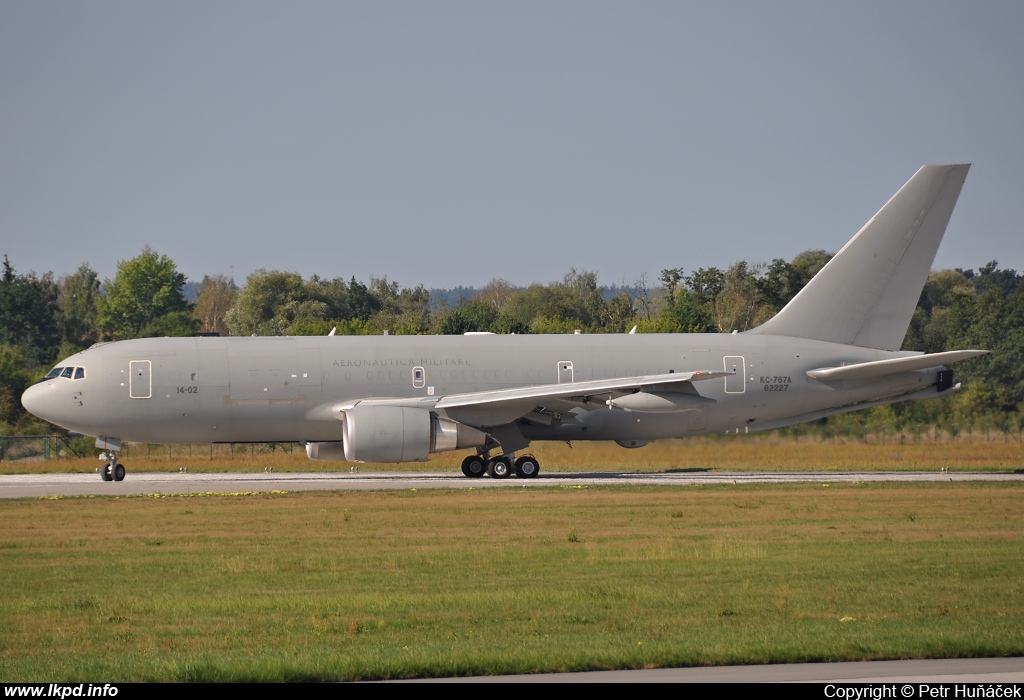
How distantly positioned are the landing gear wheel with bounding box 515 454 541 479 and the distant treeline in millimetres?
10698

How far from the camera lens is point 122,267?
115 meters

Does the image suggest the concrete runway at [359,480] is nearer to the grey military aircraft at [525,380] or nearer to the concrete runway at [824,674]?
the grey military aircraft at [525,380]

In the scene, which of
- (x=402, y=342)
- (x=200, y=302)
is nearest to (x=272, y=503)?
(x=402, y=342)

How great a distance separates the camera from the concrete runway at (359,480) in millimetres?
30000

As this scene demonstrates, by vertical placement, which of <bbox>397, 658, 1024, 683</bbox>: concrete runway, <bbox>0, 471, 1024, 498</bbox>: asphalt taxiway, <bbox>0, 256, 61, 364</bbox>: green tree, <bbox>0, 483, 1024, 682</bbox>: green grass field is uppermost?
<bbox>0, 256, 61, 364</bbox>: green tree

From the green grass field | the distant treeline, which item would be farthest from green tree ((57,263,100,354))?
the green grass field

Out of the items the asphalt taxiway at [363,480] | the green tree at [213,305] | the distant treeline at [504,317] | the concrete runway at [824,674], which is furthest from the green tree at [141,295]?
the concrete runway at [824,674]

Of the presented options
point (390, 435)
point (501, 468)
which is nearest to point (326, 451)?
point (390, 435)

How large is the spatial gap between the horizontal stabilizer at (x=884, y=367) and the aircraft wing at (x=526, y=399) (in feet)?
11.9

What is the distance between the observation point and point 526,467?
3369 cm

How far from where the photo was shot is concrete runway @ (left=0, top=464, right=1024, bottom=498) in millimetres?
30000

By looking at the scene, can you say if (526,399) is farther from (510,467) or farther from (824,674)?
(824,674)

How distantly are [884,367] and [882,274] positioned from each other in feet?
9.73

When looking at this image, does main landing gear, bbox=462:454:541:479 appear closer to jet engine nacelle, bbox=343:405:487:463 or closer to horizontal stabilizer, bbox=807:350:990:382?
jet engine nacelle, bbox=343:405:487:463
